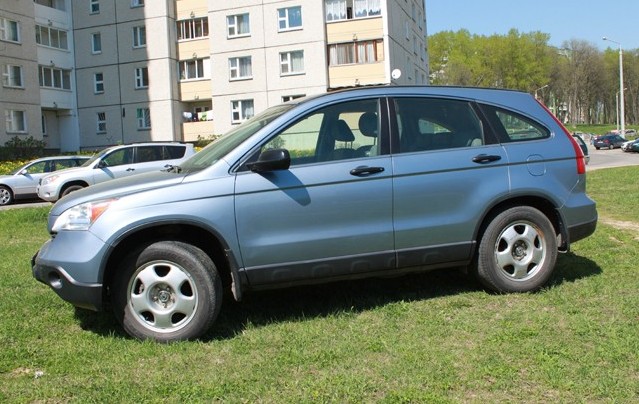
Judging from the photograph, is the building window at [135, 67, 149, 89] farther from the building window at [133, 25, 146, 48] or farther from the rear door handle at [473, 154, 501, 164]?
the rear door handle at [473, 154, 501, 164]

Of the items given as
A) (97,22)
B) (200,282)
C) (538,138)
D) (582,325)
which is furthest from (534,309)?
(97,22)

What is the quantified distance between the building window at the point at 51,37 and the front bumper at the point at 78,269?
134 ft

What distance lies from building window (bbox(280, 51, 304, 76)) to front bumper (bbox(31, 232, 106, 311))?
118 ft

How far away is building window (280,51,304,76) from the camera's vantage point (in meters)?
39.5

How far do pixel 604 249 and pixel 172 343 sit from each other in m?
5.02

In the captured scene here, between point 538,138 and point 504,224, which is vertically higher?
point 538,138

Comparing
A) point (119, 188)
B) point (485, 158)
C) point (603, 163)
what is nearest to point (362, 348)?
point (485, 158)

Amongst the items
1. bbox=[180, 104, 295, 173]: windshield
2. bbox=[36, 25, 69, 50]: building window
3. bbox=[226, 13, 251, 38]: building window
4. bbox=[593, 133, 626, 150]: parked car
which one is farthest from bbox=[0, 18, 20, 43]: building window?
bbox=[593, 133, 626, 150]: parked car

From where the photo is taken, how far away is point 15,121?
36500 millimetres

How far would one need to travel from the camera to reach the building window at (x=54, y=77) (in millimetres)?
40594

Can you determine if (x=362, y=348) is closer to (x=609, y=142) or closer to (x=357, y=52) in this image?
(x=357, y=52)

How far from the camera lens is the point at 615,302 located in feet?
16.1

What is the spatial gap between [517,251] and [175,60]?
40189 mm

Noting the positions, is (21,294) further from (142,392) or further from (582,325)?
(582,325)
